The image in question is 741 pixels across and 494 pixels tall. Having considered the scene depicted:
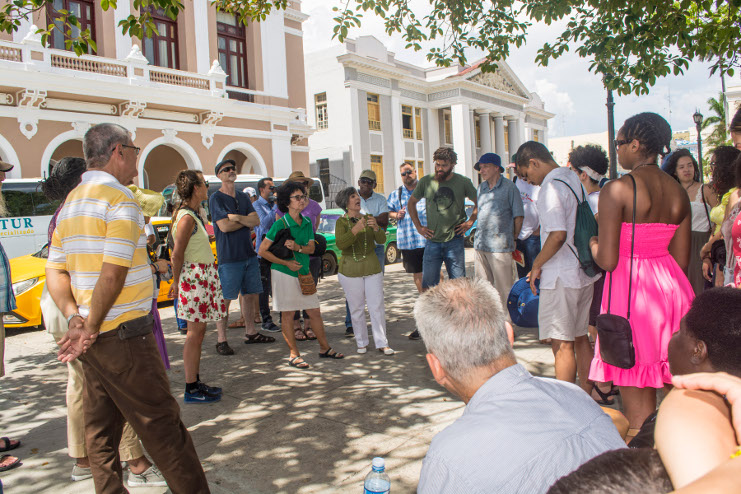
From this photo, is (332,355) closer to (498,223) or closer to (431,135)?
(498,223)

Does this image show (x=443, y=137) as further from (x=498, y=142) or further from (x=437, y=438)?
(x=437, y=438)

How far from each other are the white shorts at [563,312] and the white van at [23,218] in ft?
38.5

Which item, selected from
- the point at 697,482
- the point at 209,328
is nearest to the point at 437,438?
the point at 697,482

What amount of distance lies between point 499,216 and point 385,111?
28644 mm

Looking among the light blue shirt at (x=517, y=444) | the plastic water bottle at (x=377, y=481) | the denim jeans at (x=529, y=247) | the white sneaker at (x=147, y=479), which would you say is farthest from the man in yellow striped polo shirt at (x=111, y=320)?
the denim jeans at (x=529, y=247)

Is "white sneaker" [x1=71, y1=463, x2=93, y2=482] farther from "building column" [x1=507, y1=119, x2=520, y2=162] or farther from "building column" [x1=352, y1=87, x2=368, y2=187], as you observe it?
"building column" [x1=507, y1=119, x2=520, y2=162]

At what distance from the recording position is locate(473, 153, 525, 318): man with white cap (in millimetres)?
5828

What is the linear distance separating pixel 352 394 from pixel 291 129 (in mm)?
19488

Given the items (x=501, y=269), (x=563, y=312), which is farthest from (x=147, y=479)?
(x=501, y=269)

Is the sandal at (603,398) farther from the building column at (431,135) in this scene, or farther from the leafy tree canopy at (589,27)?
the building column at (431,135)

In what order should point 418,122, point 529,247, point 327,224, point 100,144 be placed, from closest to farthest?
point 100,144 → point 529,247 → point 327,224 → point 418,122

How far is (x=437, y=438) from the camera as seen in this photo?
1363mm

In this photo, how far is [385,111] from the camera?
3338 centimetres

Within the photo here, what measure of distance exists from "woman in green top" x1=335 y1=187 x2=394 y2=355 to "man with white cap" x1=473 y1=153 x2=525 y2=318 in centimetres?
114
